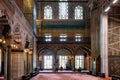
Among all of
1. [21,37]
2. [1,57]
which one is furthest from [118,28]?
[1,57]

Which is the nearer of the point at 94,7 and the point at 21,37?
the point at 21,37

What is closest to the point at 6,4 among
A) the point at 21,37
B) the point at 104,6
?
the point at 21,37

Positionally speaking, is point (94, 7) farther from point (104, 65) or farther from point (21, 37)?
point (21, 37)

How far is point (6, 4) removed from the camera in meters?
19.2

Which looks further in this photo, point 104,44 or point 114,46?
point 114,46

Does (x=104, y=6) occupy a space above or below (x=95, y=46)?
above

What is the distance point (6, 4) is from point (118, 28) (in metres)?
20.6

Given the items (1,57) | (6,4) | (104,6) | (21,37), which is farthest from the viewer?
(1,57)

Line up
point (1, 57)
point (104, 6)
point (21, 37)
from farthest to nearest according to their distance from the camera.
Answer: point (1, 57) → point (104, 6) → point (21, 37)

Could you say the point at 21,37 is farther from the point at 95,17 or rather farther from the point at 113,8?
the point at 95,17

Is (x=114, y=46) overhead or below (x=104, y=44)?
below

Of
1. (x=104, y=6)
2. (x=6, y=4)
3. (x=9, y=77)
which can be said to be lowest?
(x=9, y=77)

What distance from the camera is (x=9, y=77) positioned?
2294cm

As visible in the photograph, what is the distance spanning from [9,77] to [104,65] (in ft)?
53.3
